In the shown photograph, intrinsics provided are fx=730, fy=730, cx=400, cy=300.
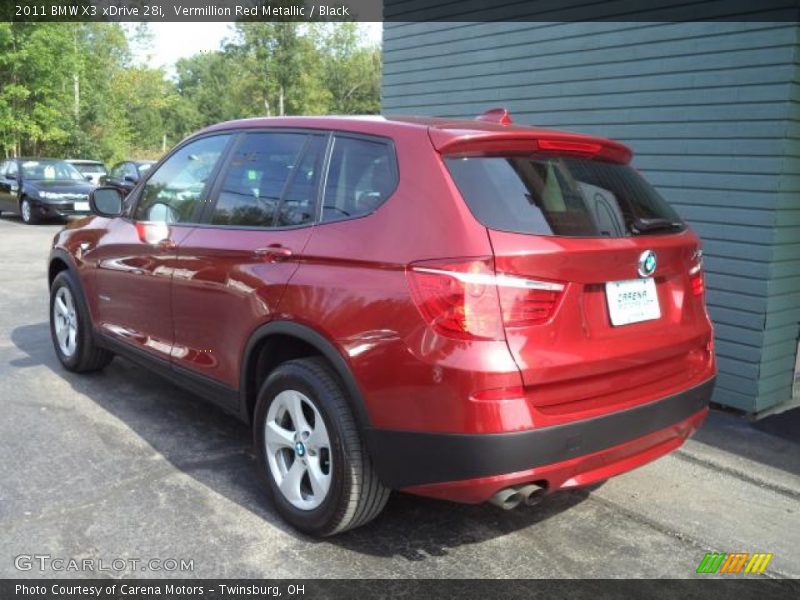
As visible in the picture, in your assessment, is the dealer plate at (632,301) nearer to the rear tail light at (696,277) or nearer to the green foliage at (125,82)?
the rear tail light at (696,277)

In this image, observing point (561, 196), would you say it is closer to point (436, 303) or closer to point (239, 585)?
point (436, 303)

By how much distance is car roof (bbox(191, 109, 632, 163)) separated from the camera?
109 inches

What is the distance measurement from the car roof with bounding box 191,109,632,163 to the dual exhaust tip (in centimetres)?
126

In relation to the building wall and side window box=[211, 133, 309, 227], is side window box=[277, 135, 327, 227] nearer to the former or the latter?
side window box=[211, 133, 309, 227]

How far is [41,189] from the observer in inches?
639

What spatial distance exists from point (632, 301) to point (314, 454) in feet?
4.65

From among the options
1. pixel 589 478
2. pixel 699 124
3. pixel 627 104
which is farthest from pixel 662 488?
pixel 627 104

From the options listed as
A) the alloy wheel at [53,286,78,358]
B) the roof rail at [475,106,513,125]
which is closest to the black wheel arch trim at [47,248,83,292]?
the alloy wheel at [53,286,78,358]

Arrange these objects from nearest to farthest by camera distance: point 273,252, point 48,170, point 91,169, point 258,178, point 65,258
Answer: point 273,252 < point 258,178 < point 65,258 < point 48,170 < point 91,169

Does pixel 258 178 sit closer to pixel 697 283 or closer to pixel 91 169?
pixel 697 283

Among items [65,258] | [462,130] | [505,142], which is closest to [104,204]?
[65,258]

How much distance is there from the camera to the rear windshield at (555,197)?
263cm

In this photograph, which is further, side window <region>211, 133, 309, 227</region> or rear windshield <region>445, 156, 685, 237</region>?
side window <region>211, 133, 309, 227</region>

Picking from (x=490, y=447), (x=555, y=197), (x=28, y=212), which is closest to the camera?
(x=490, y=447)
